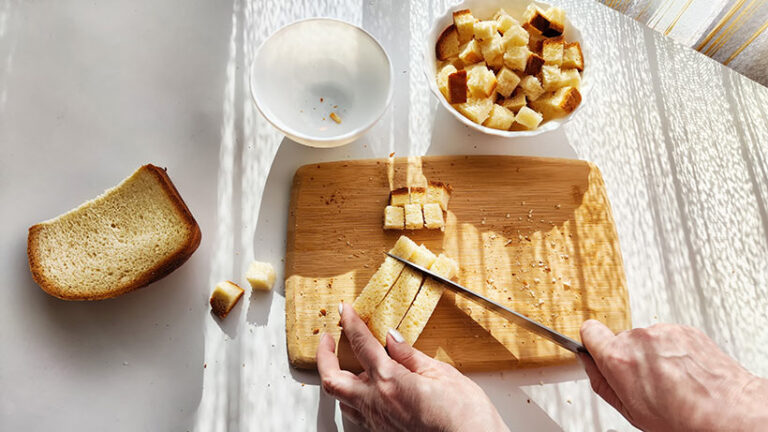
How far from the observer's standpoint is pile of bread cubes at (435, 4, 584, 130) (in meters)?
1.06

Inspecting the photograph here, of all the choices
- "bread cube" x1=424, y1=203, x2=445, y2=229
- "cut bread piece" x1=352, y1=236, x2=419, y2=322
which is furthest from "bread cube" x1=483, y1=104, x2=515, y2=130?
"cut bread piece" x1=352, y1=236, x2=419, y2=322

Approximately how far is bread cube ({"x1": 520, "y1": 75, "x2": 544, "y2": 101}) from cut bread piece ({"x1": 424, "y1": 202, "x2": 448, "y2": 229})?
322mm

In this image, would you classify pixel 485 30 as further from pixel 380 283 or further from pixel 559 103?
pixel 380 283

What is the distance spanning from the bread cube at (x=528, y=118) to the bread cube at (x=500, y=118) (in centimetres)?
2

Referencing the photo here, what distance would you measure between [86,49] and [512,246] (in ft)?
3.83

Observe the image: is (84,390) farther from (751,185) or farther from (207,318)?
(751,185)

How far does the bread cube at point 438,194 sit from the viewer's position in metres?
1.10

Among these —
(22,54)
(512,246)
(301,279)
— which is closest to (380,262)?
(301,279)

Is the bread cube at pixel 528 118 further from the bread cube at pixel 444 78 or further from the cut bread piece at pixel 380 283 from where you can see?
the cut bread piece at pixel 380 283

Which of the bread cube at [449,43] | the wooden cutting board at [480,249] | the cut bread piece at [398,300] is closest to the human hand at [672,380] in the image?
the wooden cutting board at [480,249]

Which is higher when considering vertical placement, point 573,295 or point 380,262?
point 573,295

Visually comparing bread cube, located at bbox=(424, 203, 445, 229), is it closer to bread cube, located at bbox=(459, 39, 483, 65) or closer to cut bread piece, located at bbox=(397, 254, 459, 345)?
cut bread piece, located at bbox=(397, 254, 459, 345)

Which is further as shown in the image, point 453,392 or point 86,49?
point 86,49

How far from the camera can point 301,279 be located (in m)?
1.08
